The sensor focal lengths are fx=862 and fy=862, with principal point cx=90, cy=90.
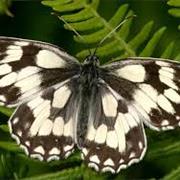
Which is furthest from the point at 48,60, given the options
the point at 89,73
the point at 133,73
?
the point at 133,73

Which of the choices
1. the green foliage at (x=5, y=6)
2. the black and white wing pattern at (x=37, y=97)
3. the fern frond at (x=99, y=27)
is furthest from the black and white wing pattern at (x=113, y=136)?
the green foliage at (x=5, y=6)

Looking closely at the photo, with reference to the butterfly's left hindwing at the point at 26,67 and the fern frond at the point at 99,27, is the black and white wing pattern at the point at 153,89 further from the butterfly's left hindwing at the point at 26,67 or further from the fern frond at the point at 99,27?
the butterfly's left hindwing at the point at 26,67

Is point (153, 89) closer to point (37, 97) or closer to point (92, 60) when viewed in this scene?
point (92, 60)

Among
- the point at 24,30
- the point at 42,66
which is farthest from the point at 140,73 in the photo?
the point at 24,30

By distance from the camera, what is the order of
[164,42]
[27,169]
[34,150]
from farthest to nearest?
[164,42] → [27,169] → [34,150]

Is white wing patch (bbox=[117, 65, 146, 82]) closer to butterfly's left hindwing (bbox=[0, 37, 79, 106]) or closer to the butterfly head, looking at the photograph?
→ the butterfly head

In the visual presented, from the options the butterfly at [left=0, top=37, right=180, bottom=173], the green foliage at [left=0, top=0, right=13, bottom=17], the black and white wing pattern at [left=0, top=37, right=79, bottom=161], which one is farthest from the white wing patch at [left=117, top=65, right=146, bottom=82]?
the green foliage at [left=0, top=0, right=13, bottom=17]

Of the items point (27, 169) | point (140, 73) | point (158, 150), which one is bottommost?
point (27, 169)

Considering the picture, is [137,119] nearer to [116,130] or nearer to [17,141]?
[116,130]
